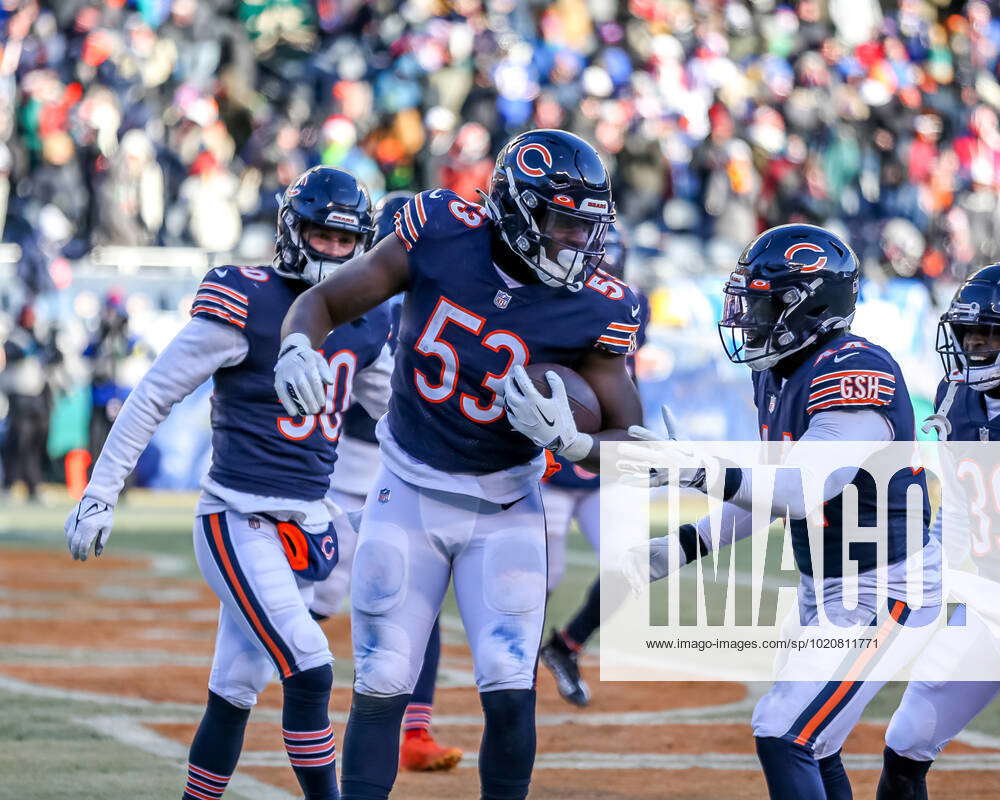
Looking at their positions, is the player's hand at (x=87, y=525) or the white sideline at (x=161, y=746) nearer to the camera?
the player's hand at (x=87, y=525)

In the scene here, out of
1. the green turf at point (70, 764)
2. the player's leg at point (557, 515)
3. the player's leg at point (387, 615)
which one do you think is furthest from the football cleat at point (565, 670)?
the player's leg at point (387, 615)

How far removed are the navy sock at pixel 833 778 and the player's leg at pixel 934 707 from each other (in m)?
0.21

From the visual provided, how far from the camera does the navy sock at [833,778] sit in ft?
13.5

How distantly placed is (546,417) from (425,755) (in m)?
2.23

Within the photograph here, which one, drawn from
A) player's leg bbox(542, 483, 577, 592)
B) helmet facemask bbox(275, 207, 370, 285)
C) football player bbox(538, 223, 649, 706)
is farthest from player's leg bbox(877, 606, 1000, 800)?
player's leg bbox(542, 483, 577, 592)

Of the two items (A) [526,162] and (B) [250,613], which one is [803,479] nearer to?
(A) [526,162]

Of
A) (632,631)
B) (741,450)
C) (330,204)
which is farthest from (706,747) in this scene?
(632,631)

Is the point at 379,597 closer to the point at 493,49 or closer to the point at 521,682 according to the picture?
the point at 521,682

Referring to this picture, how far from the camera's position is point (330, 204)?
185 inches

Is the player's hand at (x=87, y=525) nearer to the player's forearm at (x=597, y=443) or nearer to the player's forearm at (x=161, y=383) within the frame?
the player's forearm at (x=161, y=383)

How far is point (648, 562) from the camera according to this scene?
4172mm

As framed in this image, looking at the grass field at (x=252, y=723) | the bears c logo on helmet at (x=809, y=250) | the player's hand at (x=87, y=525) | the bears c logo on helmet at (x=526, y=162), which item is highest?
the bears c logo on helmet at (x=526, y=162)

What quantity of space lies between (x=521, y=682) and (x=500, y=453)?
1.92 feet

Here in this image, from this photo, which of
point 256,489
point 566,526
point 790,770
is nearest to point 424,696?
point 256,489
